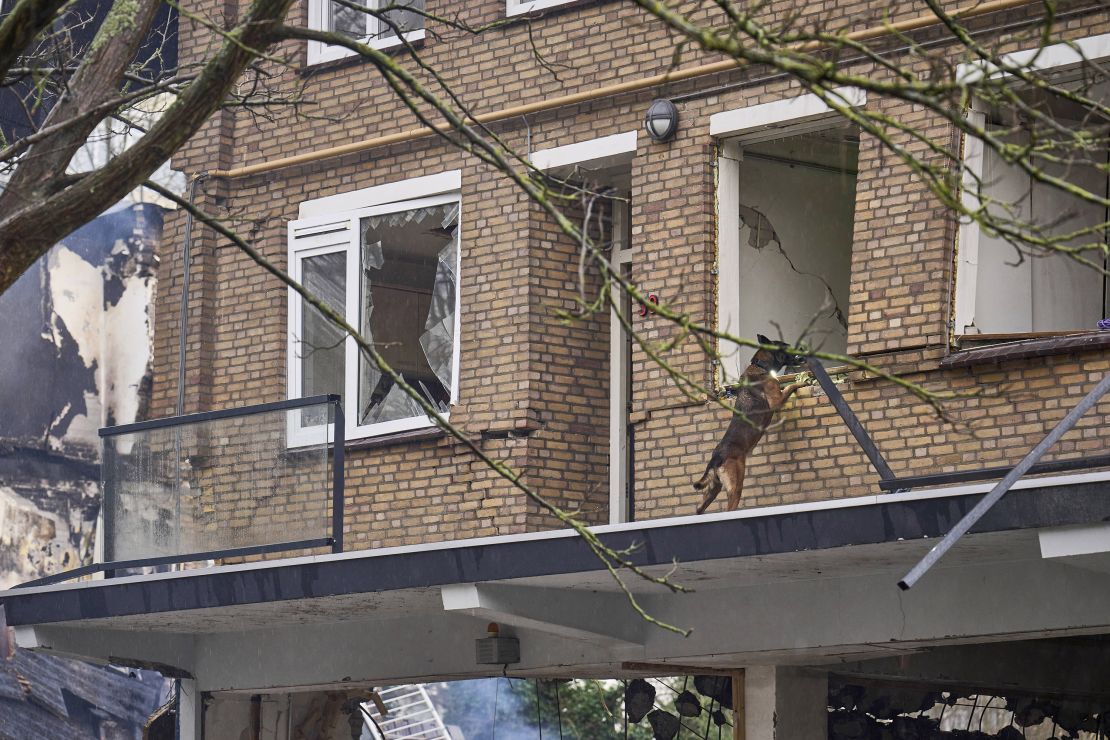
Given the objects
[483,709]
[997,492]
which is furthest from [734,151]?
→ [483,709]

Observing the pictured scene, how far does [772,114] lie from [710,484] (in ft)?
8.61

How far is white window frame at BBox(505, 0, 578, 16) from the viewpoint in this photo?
1435cm

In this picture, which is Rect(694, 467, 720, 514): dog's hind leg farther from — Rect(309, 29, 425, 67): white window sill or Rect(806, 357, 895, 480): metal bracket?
Rect(309, 29, 425, 67): white window sill

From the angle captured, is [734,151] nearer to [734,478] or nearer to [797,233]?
[797,233]

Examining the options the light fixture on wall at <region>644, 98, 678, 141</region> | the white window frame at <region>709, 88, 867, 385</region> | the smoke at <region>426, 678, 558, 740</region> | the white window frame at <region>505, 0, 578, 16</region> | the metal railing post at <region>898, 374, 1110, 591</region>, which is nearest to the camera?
the metal railing post at <region>898, 374, 1110, 591</region>

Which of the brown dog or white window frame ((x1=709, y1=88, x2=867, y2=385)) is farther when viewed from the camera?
white window frame ((x1=709, y1=88, x2=867, y2=385))

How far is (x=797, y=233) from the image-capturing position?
47.1 feet

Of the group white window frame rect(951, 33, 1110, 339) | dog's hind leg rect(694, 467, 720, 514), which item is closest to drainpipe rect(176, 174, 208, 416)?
dog's hind leg rect(694, 467, 720, 514)

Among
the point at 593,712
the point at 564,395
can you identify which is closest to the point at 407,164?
the point at 564,395

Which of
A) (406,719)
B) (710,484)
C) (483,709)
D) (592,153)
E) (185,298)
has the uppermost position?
(592,153)

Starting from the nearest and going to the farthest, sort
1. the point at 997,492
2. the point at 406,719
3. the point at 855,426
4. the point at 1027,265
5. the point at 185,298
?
the point at 997,492, the point at 855,426, the point at 1027,265, the point at 185,298, the point at 406,719

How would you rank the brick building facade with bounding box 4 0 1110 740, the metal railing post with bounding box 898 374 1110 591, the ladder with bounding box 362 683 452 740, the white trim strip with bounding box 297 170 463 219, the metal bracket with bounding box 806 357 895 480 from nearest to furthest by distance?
1. the metal railing post with bounding box 898 374 1110 591
2. the metal bracket with bounding box 806 357 895 480
3. the brick building facade with bounding box 4 0 1110 740
4. the white trim strip with bounding box 297 170 463 219
5. the ladder with bounding box 362 683 452 740

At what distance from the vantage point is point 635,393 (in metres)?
13.4

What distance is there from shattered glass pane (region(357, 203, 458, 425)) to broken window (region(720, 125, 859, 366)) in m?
2.34
